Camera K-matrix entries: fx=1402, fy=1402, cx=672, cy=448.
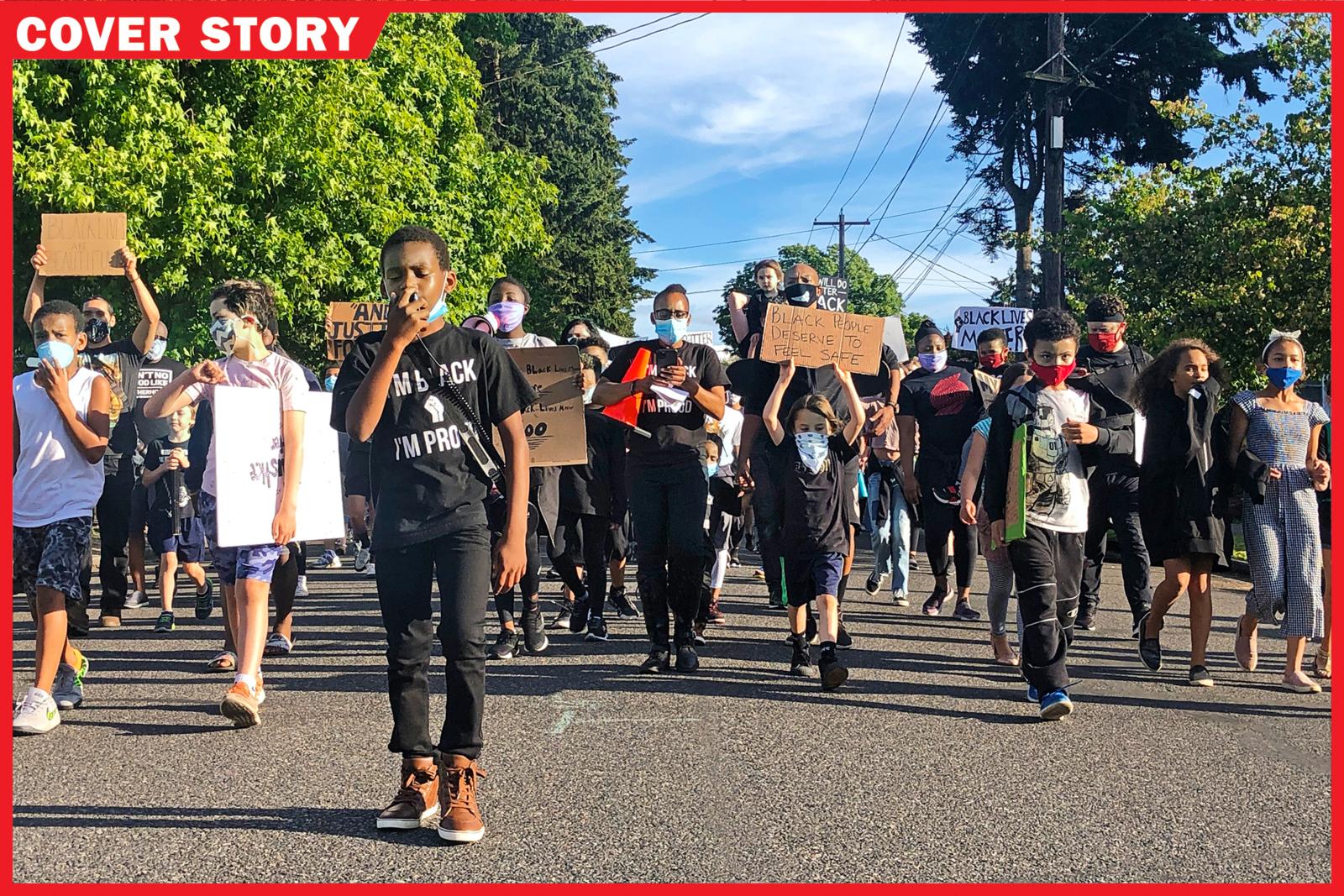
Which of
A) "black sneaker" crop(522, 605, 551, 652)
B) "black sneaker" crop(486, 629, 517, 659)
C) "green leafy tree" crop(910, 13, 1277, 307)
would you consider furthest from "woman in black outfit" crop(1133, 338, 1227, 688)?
"green leafy tree" crop(910, 13, 1277, 307)

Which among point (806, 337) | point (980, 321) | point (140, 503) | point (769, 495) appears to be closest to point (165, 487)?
point (140, 503)

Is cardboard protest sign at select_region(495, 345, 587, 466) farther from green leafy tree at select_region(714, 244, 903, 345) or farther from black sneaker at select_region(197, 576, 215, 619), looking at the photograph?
green leafy tree at select_region(714, 244, 903, 345)

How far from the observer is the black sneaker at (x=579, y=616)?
30.6ft

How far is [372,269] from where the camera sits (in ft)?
78.2

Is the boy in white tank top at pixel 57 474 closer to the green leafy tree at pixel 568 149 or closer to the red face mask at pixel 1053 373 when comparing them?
the red face mask at pixel 1053 373

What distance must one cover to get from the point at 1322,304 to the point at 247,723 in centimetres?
1618

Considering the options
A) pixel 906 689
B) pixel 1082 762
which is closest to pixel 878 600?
pixel 906 689

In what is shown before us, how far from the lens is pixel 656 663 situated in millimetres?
7645

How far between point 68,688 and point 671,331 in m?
3.56

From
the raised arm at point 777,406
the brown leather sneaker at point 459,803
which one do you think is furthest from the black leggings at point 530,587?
the brown leather sneaker at point 459,803

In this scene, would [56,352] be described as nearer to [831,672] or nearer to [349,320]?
[831,672]

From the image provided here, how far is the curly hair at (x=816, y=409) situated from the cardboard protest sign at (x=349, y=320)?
16.5 feet

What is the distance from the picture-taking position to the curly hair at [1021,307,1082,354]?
6.75m

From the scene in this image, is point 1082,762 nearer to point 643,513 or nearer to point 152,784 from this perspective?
point 643,513
